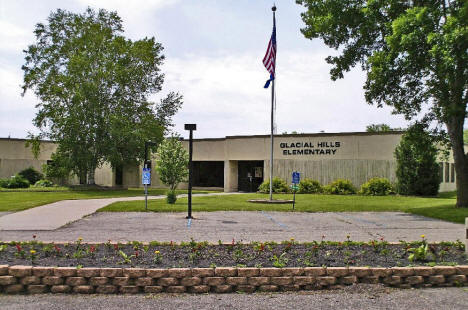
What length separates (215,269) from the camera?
6.03 m

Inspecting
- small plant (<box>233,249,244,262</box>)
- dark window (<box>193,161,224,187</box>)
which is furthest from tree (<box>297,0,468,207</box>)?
dark window (<box>193,161,224,187</box>)

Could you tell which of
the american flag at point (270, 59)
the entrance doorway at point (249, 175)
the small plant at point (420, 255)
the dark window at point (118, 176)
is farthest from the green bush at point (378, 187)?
the dark window at point (118, 176)

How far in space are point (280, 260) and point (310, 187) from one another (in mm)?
24833

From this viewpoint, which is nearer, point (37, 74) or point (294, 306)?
point (294, 306)

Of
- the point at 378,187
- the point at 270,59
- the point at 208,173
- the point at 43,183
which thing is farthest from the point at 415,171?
the point at 43,183

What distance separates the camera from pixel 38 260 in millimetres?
6766

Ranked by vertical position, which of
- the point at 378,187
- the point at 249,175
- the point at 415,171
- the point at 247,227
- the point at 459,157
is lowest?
the point at 247,227

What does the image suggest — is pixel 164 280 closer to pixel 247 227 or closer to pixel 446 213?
pixel 247 227

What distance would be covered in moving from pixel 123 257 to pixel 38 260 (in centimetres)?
125

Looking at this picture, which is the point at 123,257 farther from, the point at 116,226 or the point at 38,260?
the point at 116,226

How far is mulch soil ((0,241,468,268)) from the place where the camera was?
21.8ft

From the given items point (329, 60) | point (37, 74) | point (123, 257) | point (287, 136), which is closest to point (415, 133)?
point (329, 60)

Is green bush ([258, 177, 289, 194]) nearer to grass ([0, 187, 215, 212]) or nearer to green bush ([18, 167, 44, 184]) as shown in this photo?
grass ([0, 187, 215, 212])

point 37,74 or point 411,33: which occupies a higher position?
point 37,74
